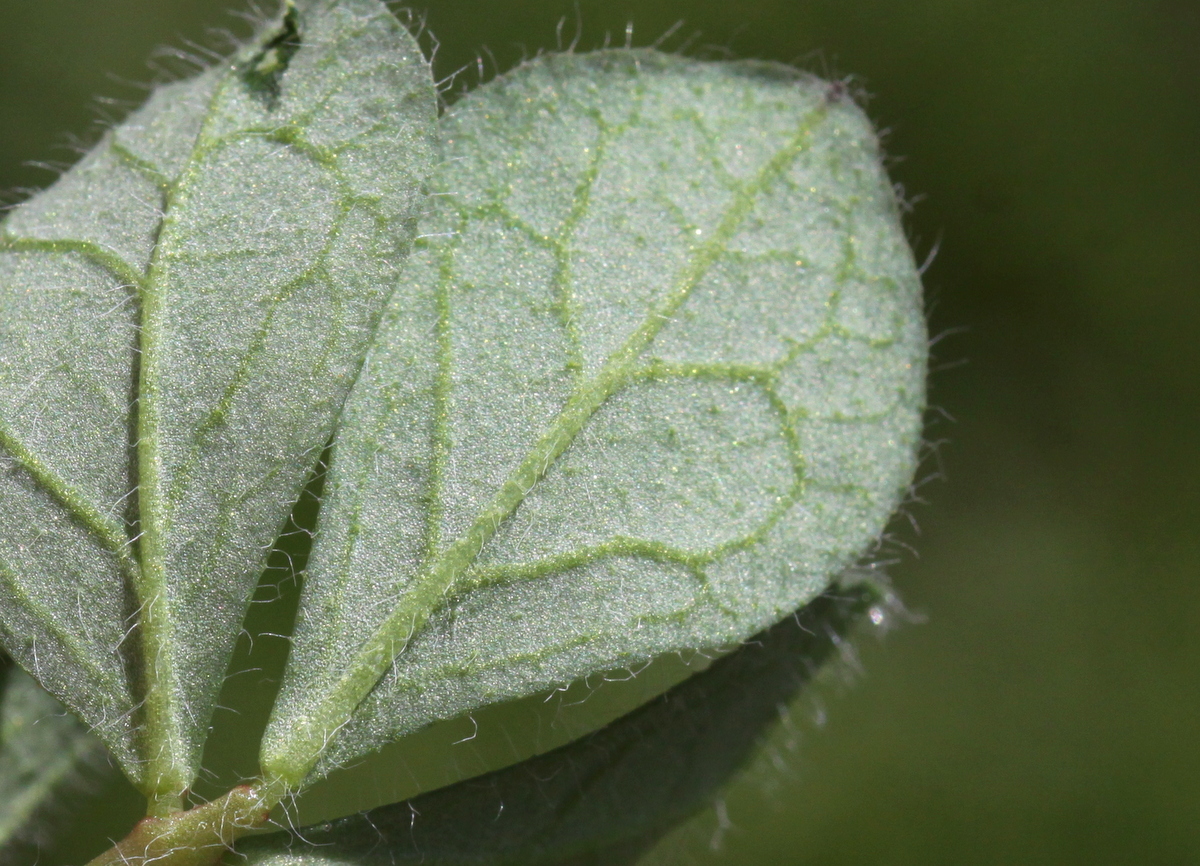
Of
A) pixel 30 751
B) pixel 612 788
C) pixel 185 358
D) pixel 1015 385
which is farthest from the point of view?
pixel 1015 385

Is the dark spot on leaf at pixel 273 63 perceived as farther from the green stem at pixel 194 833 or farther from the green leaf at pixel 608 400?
the green stem at pixel 194 833

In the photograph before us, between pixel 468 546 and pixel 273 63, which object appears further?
pixel 273 63

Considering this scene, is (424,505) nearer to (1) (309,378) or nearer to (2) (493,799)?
(1) (309,378)

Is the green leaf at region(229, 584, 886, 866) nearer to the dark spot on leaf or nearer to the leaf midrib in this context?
the leaf midrib

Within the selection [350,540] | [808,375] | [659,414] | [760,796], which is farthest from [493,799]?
[760,796]

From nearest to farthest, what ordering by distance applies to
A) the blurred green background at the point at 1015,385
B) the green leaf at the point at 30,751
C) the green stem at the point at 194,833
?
the green stem at the point at 194,833
the green leaf at the point at 30,751
the blurred green background at the point at 1015,385

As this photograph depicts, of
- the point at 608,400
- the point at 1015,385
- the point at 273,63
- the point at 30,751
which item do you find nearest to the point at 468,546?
the point at 608,400

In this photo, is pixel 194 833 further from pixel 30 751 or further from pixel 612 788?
pixel 30 751

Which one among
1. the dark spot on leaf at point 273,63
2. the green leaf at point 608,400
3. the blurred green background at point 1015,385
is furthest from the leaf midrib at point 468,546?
the blurred green background at point 1015,385
